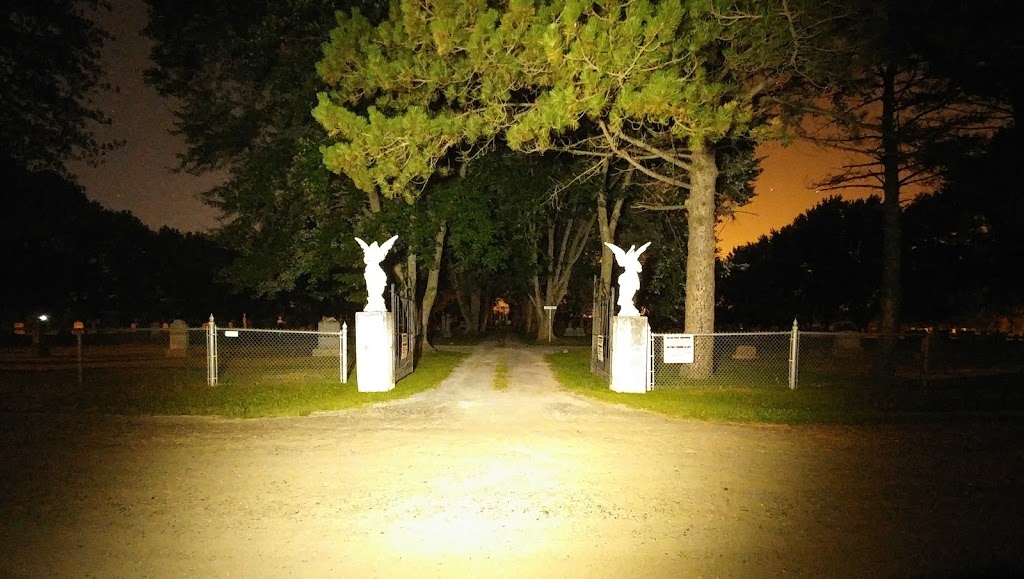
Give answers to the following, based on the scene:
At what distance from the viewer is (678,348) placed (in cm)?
1337

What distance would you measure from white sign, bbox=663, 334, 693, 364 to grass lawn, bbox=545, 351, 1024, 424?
79 centimetres

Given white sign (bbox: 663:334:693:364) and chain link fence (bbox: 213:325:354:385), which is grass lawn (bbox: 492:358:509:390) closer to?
chain link fence (bbox: 213:325:354:385)

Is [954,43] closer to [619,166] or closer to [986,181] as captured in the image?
[986,181]

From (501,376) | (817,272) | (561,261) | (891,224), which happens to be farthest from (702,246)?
(817,272)

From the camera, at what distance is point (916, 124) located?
55.0 ft

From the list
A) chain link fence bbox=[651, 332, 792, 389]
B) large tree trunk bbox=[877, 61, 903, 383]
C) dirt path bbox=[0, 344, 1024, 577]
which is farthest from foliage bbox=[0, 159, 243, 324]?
large tree trunk bbox=[877, 61, 903, 383]

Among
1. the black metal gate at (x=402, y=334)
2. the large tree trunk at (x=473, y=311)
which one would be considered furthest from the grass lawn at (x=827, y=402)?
the large tree trunk at (x=473, y=311)

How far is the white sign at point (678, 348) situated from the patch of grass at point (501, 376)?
3.91m

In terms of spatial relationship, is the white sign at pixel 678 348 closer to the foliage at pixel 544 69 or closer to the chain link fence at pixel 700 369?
the chain link fence at pixel 700 369

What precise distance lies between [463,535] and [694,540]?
200 centimetres

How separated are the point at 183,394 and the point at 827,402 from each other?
13.4 metres

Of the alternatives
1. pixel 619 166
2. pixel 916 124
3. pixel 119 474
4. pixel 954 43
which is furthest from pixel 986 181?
pixel 119 474

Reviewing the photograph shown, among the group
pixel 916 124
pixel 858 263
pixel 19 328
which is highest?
pixel 916 124

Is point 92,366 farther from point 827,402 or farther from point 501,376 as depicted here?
point 827,402
